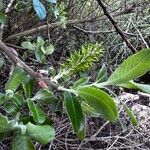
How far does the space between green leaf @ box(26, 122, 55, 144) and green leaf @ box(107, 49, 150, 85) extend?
13cm

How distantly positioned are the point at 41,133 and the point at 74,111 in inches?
3.3

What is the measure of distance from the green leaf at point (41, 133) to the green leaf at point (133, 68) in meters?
0.13

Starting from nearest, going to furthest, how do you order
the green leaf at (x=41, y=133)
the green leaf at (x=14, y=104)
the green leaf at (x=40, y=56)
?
the green leaf at (x=41, y=133)
the green leaf at (x=14, y=104)
the green leaf at (x=40, y=56)

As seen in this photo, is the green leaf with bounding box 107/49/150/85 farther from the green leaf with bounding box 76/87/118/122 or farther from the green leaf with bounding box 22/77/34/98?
the green leaf with bounding box 22/77/34/98

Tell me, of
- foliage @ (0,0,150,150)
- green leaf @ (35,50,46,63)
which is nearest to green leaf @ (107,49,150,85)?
foliage @ (0,0,150,150)

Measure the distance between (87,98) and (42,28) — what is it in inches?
46.0

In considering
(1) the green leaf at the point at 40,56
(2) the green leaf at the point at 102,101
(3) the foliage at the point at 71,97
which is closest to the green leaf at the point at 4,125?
(3) the foliage at the point at 71,97

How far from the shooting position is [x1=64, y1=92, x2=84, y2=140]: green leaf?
600mm

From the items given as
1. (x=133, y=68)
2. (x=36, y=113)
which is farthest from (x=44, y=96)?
(x=133, y=68)

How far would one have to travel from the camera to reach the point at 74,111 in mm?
604

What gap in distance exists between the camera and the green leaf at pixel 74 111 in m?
0.60

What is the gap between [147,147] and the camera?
1.63 meters

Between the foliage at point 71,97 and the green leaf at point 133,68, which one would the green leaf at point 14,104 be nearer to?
the foliage at point 71,97

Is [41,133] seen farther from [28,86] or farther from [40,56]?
[40,56]
